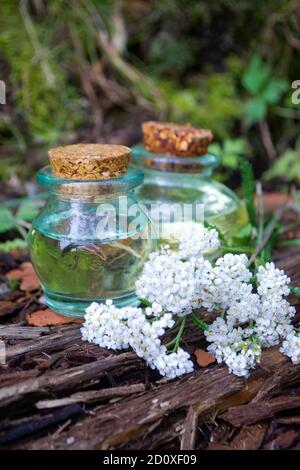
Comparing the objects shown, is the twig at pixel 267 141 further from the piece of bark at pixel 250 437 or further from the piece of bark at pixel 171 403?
the piece of bark at pixel 250 437

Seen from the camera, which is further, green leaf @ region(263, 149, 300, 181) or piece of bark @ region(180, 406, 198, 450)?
green leaf @ region(263, 149, 300, 181)

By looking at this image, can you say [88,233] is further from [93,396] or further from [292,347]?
[292,347]

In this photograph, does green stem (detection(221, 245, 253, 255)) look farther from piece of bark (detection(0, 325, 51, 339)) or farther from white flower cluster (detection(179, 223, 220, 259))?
piece of bark (detection(0, 325, 51, 339))

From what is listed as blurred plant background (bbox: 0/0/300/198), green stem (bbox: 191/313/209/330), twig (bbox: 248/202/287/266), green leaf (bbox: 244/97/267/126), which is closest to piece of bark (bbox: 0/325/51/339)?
green stem (bbox: 191/313/209/330)

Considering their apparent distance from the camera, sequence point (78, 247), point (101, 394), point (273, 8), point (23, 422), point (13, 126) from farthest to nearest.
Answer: point (273, 8) < point (13, 126) < point (78, 247) < point (101, 394) < point (23, 422)

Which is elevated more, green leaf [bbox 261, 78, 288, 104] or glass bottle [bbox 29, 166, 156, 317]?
green leaf [bbox 261, 78, 288, 104]

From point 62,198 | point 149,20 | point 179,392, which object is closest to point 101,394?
point 179,392

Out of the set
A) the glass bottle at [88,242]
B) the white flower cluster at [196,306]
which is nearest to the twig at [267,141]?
the glass bottle at [88,242]

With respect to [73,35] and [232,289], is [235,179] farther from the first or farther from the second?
[232,289]
